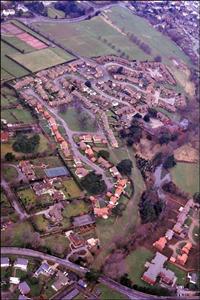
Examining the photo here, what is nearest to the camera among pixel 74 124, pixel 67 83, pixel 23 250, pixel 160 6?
pixel 23 250

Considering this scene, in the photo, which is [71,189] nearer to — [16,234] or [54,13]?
[16,234]

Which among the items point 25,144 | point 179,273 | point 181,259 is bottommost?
point 179,273

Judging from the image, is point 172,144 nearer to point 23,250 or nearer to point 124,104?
point 124,104

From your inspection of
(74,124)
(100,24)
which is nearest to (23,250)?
(74,124)

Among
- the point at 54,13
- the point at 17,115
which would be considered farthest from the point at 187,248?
the point at 54,13

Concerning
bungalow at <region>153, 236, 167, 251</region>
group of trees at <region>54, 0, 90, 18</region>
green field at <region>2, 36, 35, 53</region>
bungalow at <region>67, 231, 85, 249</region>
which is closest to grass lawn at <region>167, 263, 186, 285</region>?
bungalow at <region>153, 236, 167, 251</region>

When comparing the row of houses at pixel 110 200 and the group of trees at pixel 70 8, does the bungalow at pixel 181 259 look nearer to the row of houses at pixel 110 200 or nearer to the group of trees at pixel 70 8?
the row of houses at pixel 110 200
